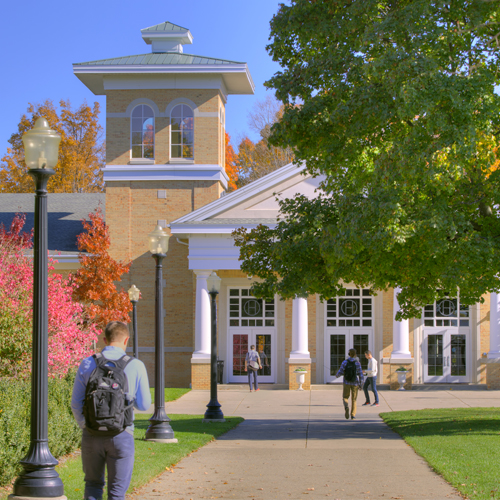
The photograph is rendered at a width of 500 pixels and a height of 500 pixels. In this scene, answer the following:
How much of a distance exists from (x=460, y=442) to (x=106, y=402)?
8865 millimetres

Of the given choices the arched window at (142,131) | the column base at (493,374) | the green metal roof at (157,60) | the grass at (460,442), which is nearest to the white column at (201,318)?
the arched window at (142,131)

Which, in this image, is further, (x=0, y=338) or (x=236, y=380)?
(x=236, y=380)

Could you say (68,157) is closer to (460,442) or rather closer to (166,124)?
(166,124)

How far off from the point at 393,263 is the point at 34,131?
7772 mm

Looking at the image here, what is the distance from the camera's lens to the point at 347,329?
28547 millimetres

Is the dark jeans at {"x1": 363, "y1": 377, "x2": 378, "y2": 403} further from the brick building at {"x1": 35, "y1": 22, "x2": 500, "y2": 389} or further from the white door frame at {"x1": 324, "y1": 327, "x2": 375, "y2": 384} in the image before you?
the white door frame at {"x1": 324, "y1": 327, "x2": 375, "y2": 384}

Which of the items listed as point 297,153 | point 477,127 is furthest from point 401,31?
point 297,153

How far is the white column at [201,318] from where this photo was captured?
1047 inches

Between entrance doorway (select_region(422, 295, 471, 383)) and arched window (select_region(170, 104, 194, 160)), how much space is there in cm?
1200

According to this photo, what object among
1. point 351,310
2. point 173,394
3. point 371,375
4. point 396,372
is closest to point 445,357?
point 396,372

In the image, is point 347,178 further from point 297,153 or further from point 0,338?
point 0,338

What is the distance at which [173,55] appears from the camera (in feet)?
99.9

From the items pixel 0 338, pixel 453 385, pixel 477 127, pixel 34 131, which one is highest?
pixel 477 127

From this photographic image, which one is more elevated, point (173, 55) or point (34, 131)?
point (173, 55)
